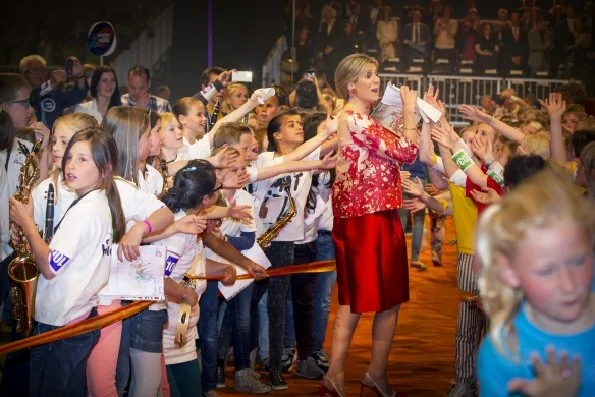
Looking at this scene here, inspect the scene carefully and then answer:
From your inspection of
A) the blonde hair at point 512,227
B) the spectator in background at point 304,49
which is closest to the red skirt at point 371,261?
the blonde hair at point 512,227

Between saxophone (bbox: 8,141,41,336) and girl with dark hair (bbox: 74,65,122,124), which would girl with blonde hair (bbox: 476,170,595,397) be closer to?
saxophone (bbox: 8,141,41,336)

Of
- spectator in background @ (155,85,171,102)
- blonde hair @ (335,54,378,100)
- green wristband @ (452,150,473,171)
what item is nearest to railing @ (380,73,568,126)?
spectator in background @ (155,85,171,102)

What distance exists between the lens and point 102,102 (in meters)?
9.05

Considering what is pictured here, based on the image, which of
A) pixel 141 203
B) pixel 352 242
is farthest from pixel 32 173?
pixel 352 242

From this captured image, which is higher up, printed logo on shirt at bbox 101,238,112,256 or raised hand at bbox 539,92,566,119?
raised hand at bbox 539,92,566,119

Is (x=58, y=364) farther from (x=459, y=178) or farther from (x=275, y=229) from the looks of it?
(x=459, y=178)

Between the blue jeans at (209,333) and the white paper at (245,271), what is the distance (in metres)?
0.17

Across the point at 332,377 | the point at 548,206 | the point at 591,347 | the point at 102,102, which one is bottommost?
the point at 332,377

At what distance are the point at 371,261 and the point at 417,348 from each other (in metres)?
1.94

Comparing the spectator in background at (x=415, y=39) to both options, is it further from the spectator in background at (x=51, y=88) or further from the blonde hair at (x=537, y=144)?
the blonde hair at (x=537, y=144)

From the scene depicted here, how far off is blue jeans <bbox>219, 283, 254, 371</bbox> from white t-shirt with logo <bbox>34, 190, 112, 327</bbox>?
2174mm

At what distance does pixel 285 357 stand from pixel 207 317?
1.32 metres

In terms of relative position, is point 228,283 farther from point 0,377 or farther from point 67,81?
point 67,81

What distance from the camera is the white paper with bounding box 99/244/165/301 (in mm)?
4645
